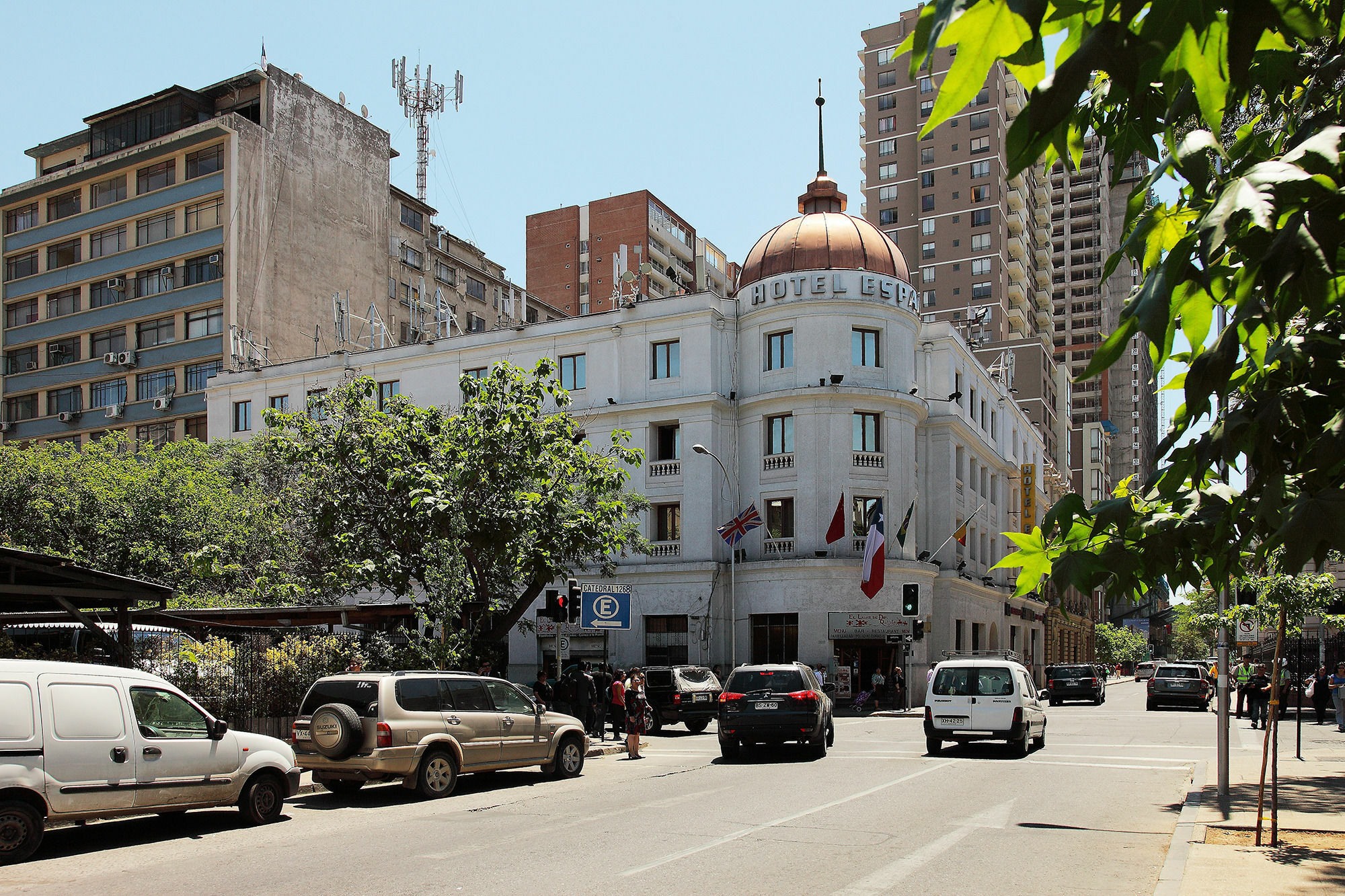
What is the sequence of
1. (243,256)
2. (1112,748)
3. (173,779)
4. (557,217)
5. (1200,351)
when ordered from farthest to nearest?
(557,217) < (243,256) < (1112,748) < (173,779) < (1200,351)

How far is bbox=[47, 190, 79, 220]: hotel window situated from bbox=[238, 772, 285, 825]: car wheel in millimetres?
57722

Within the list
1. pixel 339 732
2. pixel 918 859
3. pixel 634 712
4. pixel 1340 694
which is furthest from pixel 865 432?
pixel 918 859

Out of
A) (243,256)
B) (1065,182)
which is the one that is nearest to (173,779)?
(243,256)

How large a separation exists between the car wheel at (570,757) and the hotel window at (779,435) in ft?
78.3

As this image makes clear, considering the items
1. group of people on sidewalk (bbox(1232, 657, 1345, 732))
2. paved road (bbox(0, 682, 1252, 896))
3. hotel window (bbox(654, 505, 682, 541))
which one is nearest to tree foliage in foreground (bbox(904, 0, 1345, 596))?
paved road (bbox(0, 682, 1252, 896))

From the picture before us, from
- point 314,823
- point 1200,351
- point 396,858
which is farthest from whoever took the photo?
point 314,823

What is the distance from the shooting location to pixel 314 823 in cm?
1334

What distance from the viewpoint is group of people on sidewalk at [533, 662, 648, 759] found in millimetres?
23266

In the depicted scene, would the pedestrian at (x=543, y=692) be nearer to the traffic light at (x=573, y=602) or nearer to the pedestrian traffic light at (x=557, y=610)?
the pedestrian traffic light at (x=557, y=610)

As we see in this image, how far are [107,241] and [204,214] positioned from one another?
7340 mm

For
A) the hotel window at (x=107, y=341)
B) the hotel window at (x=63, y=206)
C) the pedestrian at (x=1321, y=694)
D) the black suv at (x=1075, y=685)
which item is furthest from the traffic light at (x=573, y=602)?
the hotel window at (x=63, y=206)

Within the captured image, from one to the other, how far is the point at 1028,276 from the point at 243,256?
234 ft

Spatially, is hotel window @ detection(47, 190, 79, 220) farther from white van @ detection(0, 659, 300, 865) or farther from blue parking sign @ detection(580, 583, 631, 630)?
white van @ detection(0, 659, 300, 865)

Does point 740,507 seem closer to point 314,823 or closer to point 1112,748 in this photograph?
point 1112,748
